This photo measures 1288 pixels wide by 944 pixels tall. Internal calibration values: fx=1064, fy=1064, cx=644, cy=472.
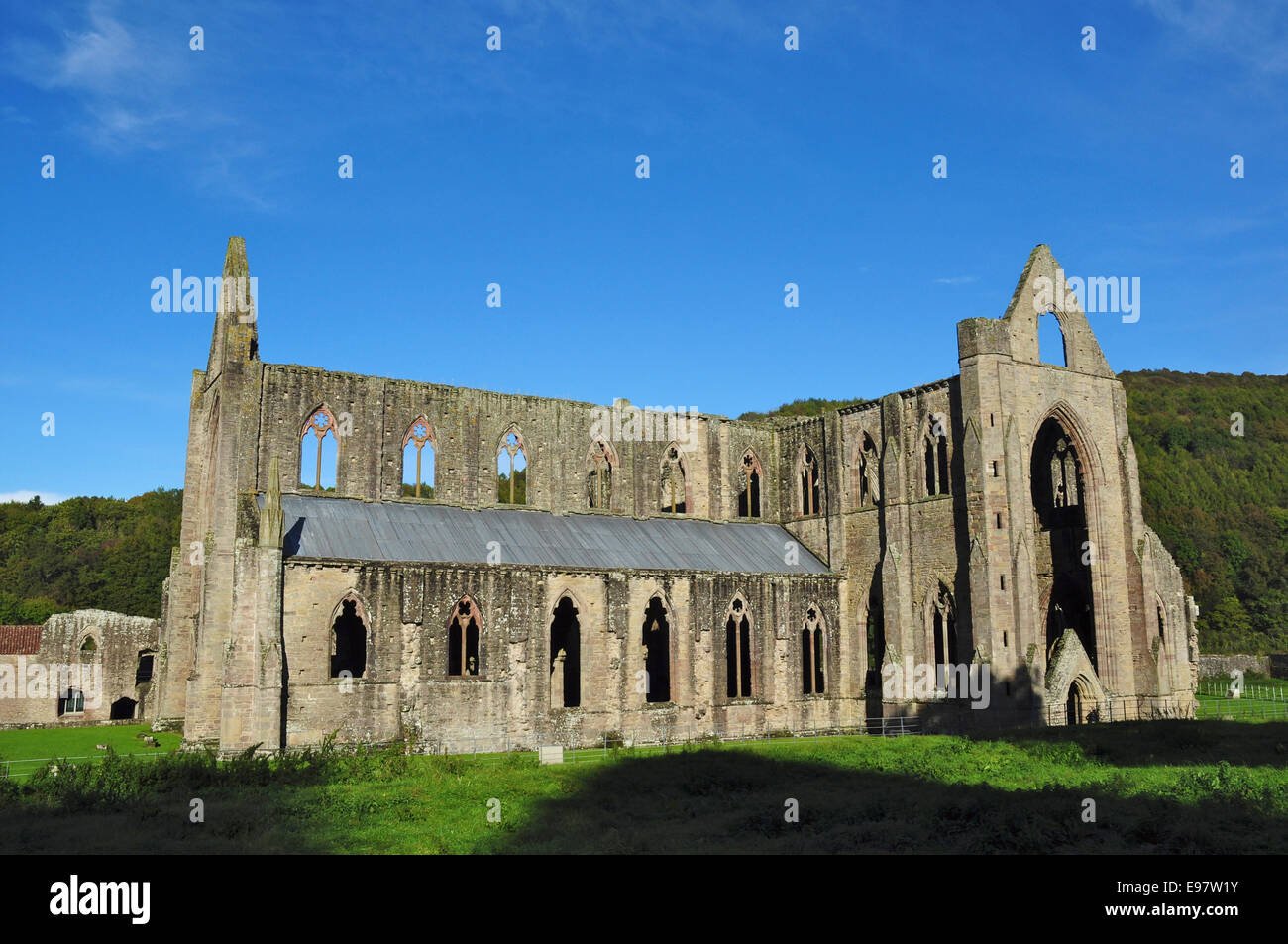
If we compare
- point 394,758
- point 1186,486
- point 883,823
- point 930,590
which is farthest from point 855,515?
point 1186,486

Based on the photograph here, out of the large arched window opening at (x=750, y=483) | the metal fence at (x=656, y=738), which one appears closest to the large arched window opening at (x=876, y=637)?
the metal fence at (x=656, y=738)

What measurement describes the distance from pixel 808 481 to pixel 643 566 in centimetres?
1053

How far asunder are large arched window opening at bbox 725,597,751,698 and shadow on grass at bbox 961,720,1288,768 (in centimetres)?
824

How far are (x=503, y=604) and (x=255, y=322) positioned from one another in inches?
502

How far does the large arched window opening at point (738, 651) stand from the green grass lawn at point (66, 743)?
60.5ft

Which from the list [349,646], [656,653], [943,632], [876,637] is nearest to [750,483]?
[656,653]

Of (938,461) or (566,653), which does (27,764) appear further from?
(938,461)

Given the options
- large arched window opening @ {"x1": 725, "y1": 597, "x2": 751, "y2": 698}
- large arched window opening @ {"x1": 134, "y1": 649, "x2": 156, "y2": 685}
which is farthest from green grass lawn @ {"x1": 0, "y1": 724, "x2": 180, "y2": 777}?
large arched window opening @ {"x1": 725, "y1": 597, "x2": 751, "y2": 698}

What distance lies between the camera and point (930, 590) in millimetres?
37250

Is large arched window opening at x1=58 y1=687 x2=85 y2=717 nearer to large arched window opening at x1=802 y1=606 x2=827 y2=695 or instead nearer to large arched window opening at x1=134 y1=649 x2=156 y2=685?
large arched window opening at x1=134 y1=649 x2=156 y2=685

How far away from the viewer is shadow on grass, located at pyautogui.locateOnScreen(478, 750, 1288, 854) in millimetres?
15352

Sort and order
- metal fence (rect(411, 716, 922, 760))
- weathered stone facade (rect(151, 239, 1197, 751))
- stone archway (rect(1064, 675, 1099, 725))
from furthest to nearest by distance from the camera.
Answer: stone archway (rect(1064, 675, 1099, 725)) → metal fence (rect(411, 716, 922, 760)) → weathered stone facade (rect(151, 239, 1197, 751))

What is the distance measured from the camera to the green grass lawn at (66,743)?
3085 centimetres
